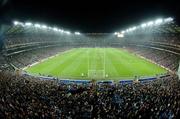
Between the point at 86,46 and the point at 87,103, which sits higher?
the point at 87,103

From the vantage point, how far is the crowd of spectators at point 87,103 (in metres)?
19.4

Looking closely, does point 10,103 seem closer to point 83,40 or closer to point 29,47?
point 29,47

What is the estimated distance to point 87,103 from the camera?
23.0m

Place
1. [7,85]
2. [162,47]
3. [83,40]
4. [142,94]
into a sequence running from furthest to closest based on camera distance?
[83,40], [162,47], [7,85], [142,94]

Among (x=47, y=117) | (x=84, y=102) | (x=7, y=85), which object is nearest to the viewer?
(x=47, y=117)

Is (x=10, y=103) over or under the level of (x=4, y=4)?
under

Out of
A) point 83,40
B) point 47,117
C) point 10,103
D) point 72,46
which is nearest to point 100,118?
point 47,117

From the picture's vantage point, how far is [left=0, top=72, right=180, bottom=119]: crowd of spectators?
19438 millimetres

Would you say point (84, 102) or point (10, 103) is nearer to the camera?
point (10, 103)

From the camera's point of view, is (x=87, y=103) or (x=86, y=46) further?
(x=86, y=46)

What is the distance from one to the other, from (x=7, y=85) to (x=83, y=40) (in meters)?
118

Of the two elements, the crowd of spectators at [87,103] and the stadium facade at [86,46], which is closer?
the crowd of spectators at [87,103]

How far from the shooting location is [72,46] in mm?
135875

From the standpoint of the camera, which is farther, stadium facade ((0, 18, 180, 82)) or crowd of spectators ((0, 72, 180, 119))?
stadium facade ((0, 18, 180, 82))
